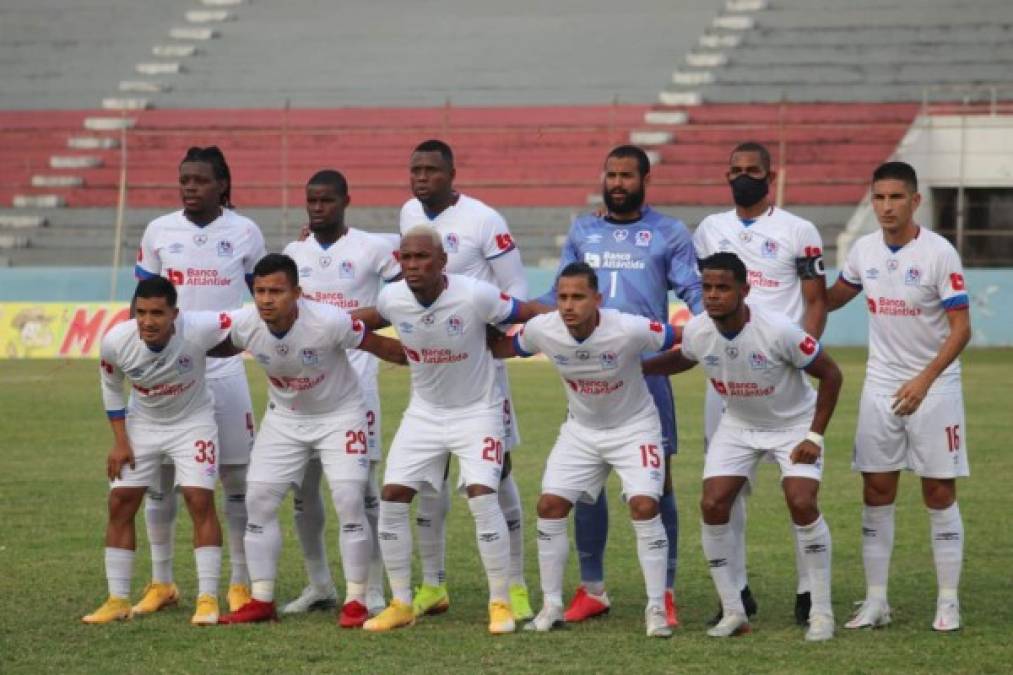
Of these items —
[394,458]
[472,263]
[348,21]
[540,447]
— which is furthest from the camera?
[348,21]

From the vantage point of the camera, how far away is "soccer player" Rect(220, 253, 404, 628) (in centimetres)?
915

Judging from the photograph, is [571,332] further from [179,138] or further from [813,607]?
[179,138]

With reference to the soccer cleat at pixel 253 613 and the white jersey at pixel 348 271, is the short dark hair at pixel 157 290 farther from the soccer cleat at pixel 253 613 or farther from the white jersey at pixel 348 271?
the soccer cleat at pixel 253 613

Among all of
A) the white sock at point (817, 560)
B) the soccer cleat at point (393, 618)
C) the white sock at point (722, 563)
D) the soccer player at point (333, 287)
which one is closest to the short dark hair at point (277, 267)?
the soccer player at point (333, 287)

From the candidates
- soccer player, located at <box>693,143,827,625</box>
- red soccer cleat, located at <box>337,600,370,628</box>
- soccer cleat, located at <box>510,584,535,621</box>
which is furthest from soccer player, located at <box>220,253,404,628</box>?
soccer player, located at <box>693,143,827,625</box>

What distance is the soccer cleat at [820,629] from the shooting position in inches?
337

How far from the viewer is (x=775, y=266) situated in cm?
943

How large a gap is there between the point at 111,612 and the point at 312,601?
42.7 inches

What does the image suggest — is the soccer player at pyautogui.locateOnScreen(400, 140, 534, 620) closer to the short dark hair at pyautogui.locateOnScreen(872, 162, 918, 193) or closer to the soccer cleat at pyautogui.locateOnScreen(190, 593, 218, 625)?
the soccer cleat at pyautogui.locateOnScreen(190, 593, 218, 625)

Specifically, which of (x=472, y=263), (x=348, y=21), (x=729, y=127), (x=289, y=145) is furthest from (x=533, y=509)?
(x=348, y=21)

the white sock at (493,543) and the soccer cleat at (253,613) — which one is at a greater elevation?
the white sock at (493,543)

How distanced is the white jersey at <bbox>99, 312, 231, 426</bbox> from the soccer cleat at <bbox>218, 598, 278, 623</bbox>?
1022 millimetres

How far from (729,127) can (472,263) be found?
2253 cm

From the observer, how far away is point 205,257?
32.8ft
